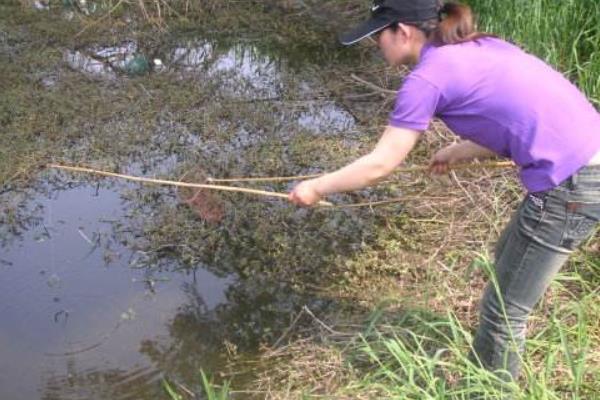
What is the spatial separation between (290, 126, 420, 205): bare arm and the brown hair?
0.29 meters

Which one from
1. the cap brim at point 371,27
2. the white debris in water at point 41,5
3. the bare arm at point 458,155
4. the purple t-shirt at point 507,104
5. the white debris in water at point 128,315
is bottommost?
the white debris in water at point 128,315

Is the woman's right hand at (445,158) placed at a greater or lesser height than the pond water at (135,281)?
greater

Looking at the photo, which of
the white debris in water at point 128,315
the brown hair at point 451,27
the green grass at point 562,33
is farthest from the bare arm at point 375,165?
the green grass at point 562,33

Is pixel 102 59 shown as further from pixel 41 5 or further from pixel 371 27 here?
pixel 371 27

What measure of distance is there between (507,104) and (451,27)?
28cm

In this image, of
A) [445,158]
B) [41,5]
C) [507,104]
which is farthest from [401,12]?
[41,5]

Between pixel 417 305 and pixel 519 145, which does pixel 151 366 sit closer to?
pixel 417 305

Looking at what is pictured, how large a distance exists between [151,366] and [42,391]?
47cm

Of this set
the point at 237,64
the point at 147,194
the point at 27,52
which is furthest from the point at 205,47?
the point at 147,194

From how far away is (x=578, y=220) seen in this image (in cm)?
202

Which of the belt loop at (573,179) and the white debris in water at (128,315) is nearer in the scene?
the belt loop at (573,179)

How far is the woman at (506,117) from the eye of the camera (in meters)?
1.92

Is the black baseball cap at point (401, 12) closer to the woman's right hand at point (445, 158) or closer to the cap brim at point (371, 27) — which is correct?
the cap brim at point (371, 27)

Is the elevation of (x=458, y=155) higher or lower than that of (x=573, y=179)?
lower
